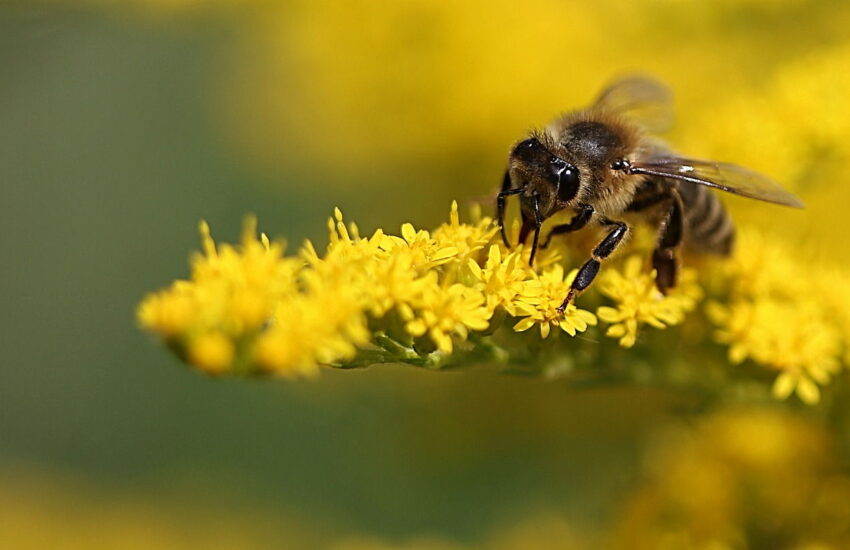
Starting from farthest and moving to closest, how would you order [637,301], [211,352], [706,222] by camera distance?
[706,222] → [637,301] → [211,352]

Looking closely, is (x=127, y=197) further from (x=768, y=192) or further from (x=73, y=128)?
(x=768, y=192)

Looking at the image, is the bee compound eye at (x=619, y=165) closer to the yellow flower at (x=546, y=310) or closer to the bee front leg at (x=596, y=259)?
the bee front leg at (x=596, y=259)

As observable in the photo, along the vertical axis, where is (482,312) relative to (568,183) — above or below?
below

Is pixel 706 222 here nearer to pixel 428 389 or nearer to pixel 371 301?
pixel 371 301

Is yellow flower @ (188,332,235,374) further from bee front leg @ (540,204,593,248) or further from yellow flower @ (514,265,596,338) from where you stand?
bee front leg @ (540,204,593,248)

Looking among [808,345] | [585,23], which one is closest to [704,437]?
[808,345]

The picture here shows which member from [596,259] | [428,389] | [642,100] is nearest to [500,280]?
[596,259]
